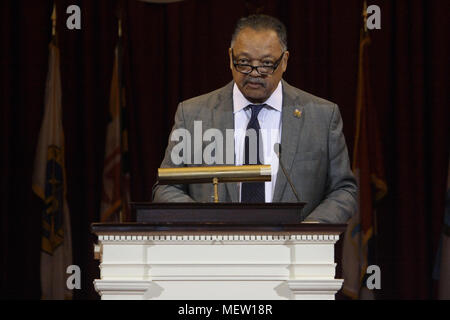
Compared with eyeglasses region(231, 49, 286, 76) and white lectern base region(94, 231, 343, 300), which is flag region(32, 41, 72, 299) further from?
white lectern base region(94, 231, 343, 300)

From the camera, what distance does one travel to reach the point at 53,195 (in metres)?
5.20

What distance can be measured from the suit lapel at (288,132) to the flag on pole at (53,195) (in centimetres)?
235

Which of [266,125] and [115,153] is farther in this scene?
[115,153]

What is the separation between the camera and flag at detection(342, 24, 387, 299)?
16.8ft

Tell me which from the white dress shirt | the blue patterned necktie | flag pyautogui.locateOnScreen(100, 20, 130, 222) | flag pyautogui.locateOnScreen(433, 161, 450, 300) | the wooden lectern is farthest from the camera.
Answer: flag pyautogui.locateOnScreen(100, 20, 130, 222)

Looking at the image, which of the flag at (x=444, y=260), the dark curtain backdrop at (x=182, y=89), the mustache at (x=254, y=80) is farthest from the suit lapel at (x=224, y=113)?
the flag at (x=444, y=260)

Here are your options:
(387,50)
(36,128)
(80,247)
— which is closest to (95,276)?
(80,247)

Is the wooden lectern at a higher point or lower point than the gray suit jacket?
lower

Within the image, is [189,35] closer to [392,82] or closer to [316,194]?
[392,82]

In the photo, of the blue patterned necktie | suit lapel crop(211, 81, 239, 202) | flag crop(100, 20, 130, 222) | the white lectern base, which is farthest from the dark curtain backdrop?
the white lectern base

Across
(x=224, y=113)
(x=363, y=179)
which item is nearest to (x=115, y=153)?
(x=363, y=179)

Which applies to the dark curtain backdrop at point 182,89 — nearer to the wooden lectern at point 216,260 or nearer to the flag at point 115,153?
the flag at point 115,153

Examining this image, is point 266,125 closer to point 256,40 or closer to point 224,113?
point 224,113

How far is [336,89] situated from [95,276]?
6.28 feet
